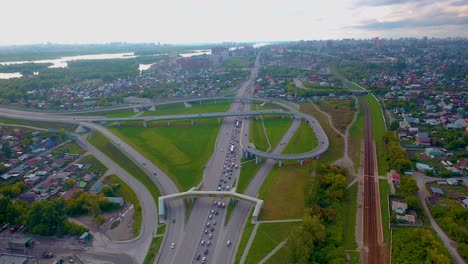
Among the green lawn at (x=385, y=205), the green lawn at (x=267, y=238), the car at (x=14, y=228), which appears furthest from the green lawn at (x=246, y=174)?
the car at (x=14, y=228)

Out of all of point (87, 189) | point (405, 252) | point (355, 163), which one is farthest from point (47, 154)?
point (405, 252)

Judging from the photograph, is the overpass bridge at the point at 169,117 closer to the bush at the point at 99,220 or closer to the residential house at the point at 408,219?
the residential house at the point at 408,219

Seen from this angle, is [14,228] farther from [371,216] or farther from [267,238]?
[371,216]

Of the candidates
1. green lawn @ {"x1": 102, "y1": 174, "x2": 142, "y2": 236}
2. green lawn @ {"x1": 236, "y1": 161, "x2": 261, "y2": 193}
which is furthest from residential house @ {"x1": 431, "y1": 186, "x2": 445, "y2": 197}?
green lawn @ {"x1": 102, "y1": 174, "x2": 142, "y2": 236}

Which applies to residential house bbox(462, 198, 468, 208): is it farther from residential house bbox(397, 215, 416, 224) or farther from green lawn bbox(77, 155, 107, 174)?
green lawn bbox(77, 155, 107, 174)

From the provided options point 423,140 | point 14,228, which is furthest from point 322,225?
point 423,140

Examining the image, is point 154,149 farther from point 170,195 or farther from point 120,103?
point 120,103
